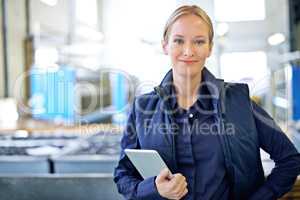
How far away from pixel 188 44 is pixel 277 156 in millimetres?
352

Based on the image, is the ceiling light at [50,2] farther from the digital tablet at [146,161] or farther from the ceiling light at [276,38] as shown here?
the digital tablet at [146,161]

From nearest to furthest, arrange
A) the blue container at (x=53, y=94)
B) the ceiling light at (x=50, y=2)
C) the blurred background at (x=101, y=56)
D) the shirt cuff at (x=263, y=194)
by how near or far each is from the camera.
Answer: the shirt cuff at (x=263, y=194)
the blurred background at (x=101, y=56)
the blue container at (x=53, y=94)
the ceiling light at (x=50, y=2)

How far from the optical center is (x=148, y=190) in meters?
0.94

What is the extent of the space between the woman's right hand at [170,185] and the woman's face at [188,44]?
0.82 feet

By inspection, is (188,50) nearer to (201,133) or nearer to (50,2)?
(201,133)

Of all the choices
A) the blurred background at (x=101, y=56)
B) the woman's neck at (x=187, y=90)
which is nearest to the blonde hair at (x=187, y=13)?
the woman's neck at (x=187, y=90)

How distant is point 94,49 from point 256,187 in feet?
18.8

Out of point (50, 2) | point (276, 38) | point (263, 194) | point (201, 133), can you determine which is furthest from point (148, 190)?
point (50, 2)

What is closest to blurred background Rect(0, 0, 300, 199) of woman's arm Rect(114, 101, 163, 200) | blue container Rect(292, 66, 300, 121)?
blue container Rect(292, 66, 300, 121)

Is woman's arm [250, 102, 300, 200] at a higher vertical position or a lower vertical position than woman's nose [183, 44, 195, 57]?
lower

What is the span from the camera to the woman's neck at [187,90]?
1.01 metres

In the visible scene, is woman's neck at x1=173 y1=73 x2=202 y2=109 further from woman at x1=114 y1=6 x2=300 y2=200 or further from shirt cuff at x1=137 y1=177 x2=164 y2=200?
shirt cuff at x1=137 y1=177 x2=164 y2=200

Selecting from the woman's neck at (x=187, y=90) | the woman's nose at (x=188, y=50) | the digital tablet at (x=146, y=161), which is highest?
the woman's nose at (x=188, y=50)

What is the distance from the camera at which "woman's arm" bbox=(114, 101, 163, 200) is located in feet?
3.09
